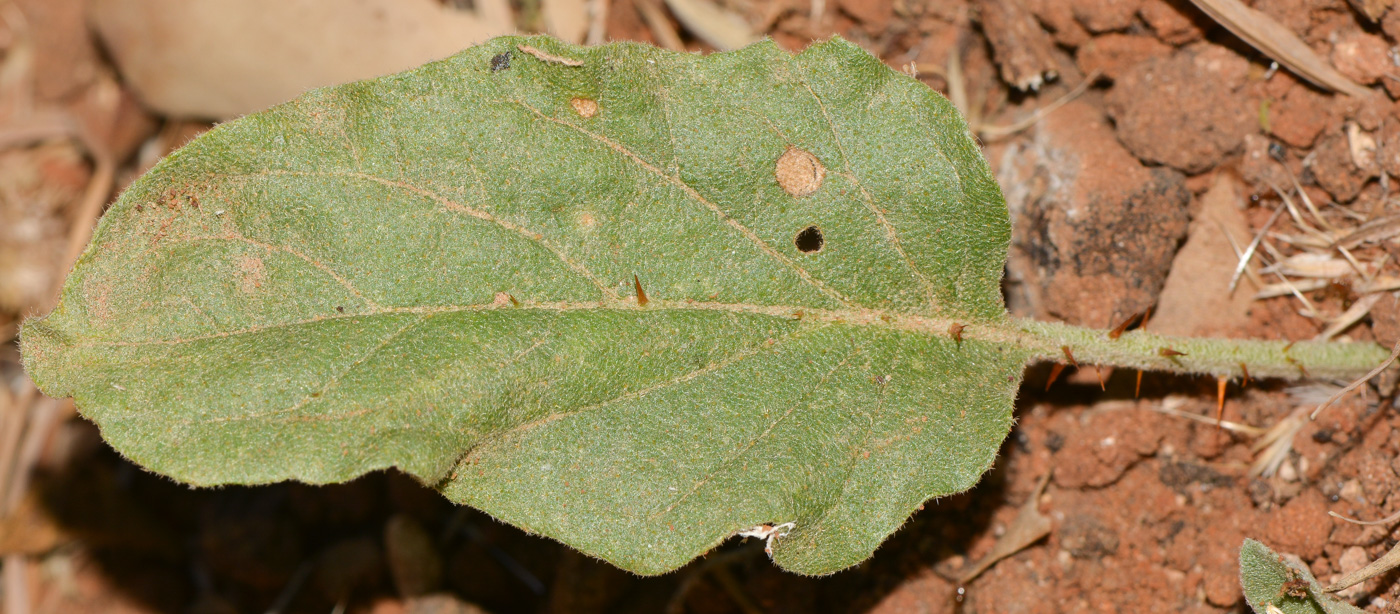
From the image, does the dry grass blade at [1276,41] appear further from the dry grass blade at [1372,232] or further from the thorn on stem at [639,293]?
the thorn on stem at [639,293]

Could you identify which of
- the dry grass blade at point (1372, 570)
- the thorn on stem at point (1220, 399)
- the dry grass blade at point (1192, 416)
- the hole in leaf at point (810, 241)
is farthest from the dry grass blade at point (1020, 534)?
the hole in leaf at point (810, 241)

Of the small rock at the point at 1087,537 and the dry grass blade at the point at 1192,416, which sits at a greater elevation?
the dry grass blade at the point at 1192,416

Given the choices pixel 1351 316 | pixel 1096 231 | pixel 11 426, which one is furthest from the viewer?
pixel 11 426

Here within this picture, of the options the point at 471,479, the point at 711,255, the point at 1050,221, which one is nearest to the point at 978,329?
the point at 1050,221

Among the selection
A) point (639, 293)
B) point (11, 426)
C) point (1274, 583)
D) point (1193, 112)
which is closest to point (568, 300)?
point (639, 293)

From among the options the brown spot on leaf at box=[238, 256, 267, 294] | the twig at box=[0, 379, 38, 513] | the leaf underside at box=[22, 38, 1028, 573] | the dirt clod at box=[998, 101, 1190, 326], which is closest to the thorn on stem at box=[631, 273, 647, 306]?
the leaf underside at box=[22, 38, 1028, 573]

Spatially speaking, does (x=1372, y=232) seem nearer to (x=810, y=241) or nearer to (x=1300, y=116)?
(x=1300, y=116)
